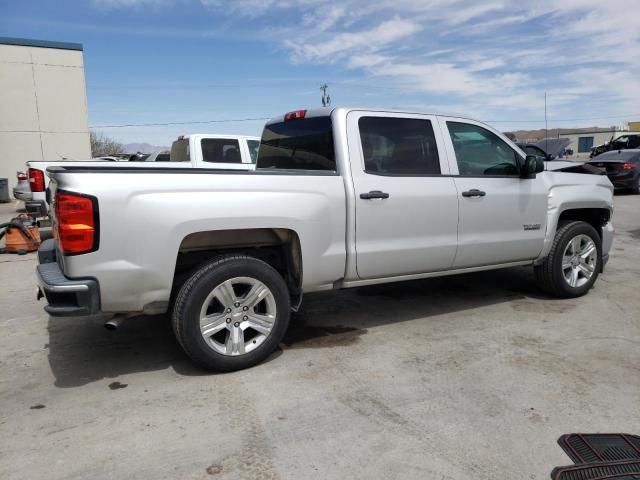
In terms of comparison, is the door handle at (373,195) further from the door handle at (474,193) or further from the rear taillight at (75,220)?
the rear taillight at (75,220)

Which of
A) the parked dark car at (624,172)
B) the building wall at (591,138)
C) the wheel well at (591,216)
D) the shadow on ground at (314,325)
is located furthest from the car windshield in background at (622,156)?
the building wall at (591,138)

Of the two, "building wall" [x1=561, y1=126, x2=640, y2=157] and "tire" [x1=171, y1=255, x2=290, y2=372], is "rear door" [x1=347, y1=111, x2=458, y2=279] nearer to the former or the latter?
"tire" [x1=171, y1=255, x2=290, y2=372]

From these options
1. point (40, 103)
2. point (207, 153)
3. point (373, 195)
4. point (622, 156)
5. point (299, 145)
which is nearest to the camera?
point (373, 195)

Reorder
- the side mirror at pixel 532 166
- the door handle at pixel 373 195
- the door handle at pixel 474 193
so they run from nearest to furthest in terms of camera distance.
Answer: the door handle at pixel 373 195 < the door handle at pixel 474 193 < the side mirror at pixel 532 166

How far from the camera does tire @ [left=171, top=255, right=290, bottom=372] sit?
3592mm

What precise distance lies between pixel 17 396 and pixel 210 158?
6.97 m

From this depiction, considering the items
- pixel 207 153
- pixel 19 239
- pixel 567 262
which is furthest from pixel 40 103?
pixel 567 262

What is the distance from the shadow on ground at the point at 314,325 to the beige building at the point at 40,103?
18.4m

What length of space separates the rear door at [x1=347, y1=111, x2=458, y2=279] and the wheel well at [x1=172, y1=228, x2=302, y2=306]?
53cm

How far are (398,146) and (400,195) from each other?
0.49m

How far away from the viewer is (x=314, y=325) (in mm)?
4941

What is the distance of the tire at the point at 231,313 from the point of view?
11.8ft

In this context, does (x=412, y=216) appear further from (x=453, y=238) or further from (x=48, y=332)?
(x=48, y=332)

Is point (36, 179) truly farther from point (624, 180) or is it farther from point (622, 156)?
point (622, 156)
